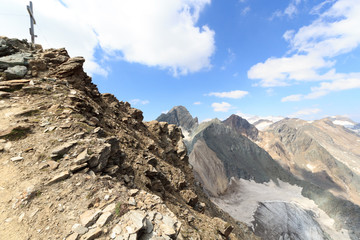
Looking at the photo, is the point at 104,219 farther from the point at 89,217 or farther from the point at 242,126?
the point at 242,126

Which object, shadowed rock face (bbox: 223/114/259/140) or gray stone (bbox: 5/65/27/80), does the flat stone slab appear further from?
shadowed rock face (bbox: 223/114/259/140)

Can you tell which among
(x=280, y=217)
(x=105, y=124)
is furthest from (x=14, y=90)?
(x=280, y=217)

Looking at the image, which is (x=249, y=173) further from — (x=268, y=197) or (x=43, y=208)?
(x=43, y=208)

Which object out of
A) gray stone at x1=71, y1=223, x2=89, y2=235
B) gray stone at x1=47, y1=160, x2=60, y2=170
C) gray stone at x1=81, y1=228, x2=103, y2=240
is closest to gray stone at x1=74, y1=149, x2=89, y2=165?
gray stone at x1=47, y1=160, x2=60, y2=170

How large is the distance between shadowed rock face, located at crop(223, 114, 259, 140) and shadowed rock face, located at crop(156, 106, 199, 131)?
65.8m

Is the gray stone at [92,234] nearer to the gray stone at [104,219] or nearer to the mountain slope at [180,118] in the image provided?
the gray stone at [104,219]

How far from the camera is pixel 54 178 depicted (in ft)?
19.6

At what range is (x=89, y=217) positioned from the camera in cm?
495

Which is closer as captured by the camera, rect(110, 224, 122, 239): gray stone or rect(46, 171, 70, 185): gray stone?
rect(110, 224, 122, 239): gray stone

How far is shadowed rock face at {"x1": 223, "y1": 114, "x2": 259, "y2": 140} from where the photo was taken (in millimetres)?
182375

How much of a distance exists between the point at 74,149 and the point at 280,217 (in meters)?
76.7

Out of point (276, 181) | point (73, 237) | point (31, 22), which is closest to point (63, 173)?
point (73, 237)

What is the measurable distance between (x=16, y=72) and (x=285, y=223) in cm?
7888

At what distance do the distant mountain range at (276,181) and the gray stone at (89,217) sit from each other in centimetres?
A: 6375
